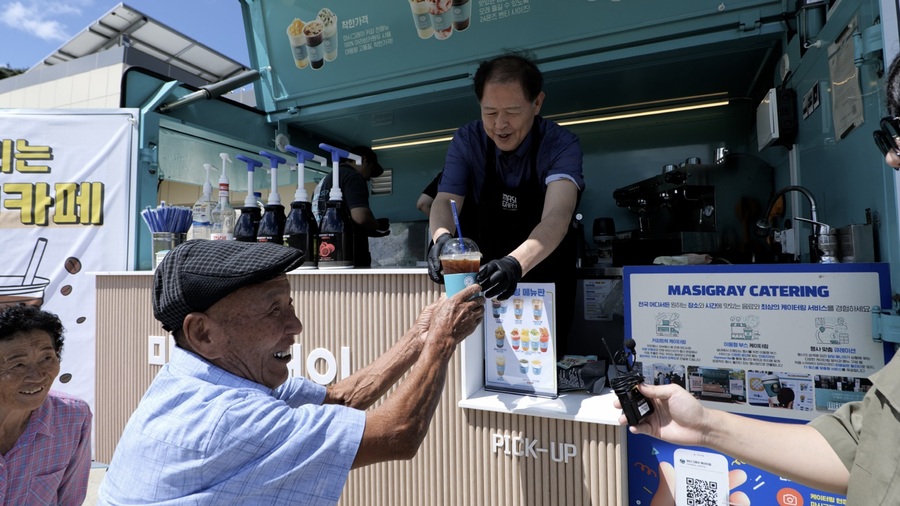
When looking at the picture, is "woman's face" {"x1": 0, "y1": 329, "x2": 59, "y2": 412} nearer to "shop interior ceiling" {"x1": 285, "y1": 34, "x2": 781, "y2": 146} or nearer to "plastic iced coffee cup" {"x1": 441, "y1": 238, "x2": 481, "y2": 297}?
"plastic iced coffee cup" {"x1": 441, "y1": 238, "x2": 481, "y2": 297}

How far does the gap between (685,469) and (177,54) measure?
962 cm

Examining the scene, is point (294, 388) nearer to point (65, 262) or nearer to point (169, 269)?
point (169, 269)

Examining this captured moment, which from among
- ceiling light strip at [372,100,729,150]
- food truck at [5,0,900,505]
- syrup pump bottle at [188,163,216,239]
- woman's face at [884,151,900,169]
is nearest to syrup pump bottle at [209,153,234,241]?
syrup pump bottle at [188,163,216,239]

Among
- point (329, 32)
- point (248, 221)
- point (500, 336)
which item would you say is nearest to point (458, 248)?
point (500, 336)

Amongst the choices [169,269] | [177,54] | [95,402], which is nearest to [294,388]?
[169,269]

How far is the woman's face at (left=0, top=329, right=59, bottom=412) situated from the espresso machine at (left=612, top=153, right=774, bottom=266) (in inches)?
114

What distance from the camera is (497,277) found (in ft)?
4.59

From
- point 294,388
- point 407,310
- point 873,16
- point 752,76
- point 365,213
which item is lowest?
point 294,388

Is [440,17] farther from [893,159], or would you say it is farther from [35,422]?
[35,422]

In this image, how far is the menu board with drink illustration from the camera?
1.67 meters

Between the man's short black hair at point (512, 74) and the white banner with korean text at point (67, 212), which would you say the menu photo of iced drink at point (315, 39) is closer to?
the white banner with korean text at point (67, 212)

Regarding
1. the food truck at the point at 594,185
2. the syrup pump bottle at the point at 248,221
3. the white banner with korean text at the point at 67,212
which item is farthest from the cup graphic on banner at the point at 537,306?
the white banner with korean text at the point at 67,212

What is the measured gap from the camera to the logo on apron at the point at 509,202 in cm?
197

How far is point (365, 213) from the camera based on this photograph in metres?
2.69
